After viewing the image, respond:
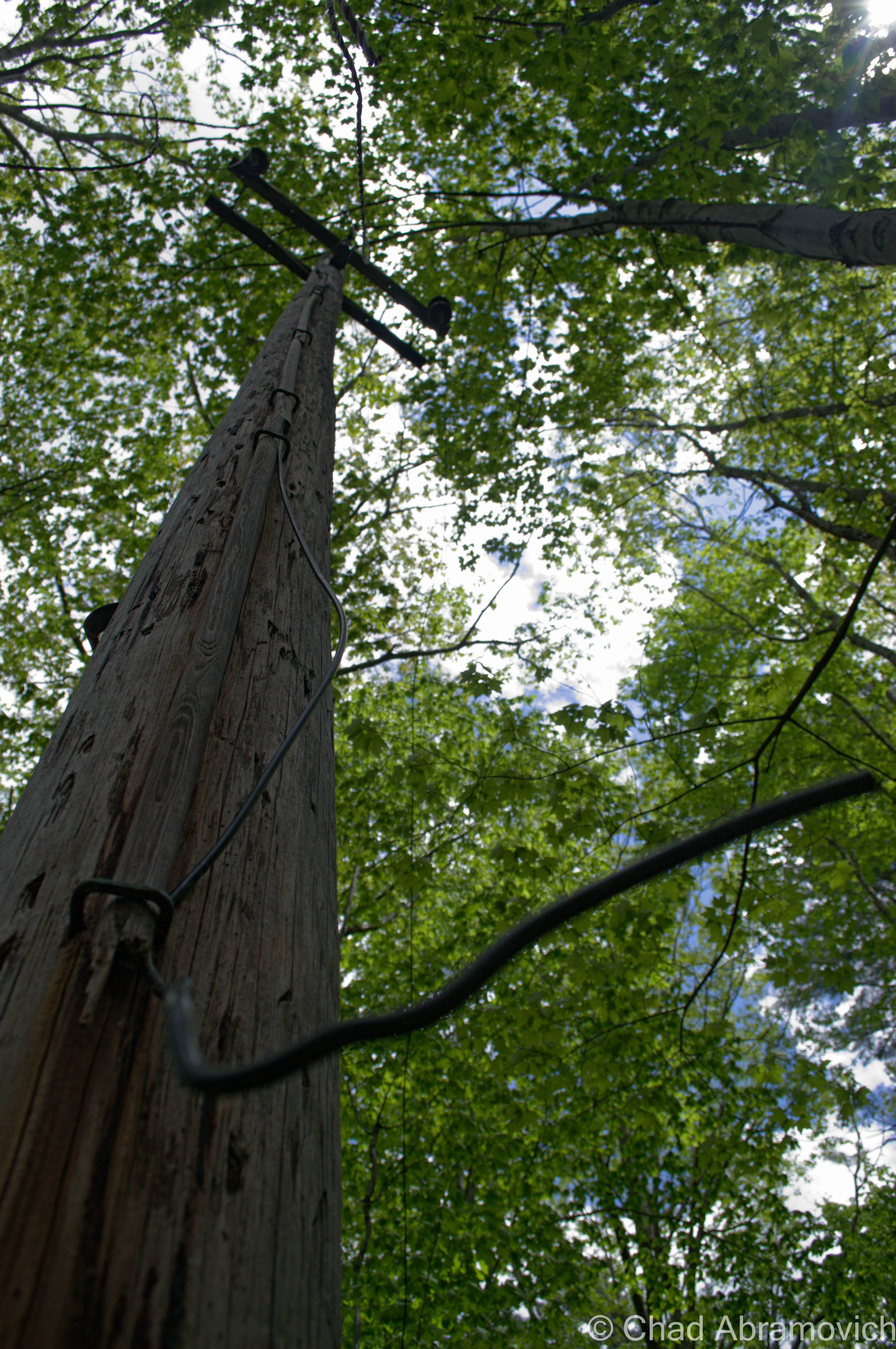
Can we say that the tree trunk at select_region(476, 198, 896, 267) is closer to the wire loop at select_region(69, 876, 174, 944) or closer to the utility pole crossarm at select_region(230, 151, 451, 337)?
the utility pole crossarm at select_region(230, 151, 451, 337)

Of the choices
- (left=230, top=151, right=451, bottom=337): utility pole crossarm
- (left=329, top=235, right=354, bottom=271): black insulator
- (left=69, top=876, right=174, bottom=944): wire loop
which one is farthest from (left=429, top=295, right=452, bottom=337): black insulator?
(left=69, top=876, right=174, bottom=944): wire loop

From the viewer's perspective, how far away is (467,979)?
22.9 inches

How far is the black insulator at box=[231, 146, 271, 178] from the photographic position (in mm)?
3631

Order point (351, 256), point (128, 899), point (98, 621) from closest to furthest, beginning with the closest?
point (128, 899) < point (98, 621) < point (351, 256)

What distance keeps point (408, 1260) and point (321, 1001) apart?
8009 mm

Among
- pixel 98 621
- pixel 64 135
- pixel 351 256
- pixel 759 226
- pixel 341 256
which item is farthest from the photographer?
pixel 64 135

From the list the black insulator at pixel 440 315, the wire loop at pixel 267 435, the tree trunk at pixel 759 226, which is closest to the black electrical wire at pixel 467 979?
the wire loop at pixel 267 435

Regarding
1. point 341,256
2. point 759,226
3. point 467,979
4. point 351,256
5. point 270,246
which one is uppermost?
Result: point 759,226

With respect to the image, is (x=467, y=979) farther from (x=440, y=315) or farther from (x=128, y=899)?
(x=440, y=315)

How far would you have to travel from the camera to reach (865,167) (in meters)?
5.04

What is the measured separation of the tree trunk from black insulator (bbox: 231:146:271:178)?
165cm

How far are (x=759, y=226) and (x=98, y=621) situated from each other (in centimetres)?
510

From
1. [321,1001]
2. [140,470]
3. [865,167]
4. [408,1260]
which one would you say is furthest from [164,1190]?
[140,470]

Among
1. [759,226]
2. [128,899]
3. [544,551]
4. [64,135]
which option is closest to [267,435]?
[128,899]
